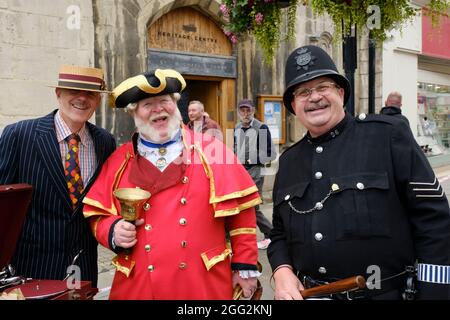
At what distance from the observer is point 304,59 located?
2.12m

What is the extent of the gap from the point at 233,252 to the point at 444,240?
41.5 inches

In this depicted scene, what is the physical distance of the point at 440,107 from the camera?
14703mm

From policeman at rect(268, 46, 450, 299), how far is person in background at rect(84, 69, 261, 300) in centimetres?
32

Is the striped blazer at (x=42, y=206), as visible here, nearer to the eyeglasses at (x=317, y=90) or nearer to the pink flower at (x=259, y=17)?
the eyeglasses at (x=317, y=90)

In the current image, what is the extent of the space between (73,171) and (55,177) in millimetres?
111

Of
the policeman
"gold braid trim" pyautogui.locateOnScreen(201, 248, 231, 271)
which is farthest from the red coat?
the policeman

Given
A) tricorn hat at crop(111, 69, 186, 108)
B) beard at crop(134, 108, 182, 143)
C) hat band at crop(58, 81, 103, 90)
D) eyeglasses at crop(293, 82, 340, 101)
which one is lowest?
beard at crop(134, 108, 182, 143)

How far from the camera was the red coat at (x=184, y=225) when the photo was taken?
2326 millimetres

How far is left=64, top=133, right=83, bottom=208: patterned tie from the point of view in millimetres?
2604

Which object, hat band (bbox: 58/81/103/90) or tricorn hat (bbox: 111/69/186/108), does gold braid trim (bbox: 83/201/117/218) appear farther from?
hat band (bbox: 58/81/103/90)

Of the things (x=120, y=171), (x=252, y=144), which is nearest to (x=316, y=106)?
(x=120, y=171)

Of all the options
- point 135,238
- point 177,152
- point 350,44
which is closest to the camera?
point 135,238

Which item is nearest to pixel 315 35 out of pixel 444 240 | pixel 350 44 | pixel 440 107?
pixel 350 44
